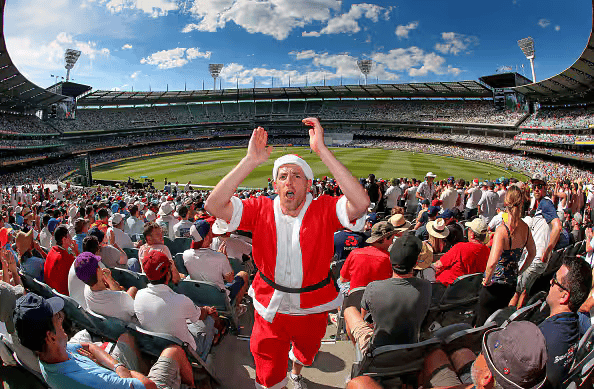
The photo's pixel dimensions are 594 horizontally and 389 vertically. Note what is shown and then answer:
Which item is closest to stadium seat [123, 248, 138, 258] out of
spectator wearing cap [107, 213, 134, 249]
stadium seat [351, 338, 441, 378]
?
spectator wearing cap [107, 213, 134, 249]

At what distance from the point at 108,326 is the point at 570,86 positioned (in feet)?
189

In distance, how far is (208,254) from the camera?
437 centimetres

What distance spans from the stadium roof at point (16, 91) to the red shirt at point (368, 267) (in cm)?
4035

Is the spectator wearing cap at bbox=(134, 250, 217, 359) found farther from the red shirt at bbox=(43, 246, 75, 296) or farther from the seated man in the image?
the red shirt at bbox=(43, 246, 75, 296)

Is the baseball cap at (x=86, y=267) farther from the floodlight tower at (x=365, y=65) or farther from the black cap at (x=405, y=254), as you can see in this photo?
the floodlight tower at (x=365, y=65)

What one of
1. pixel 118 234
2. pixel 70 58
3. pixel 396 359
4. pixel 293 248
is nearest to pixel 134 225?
pixel 118 234

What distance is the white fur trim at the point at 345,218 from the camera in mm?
2682

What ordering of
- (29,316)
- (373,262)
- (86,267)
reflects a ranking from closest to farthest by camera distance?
(29,316)
(86,267)
(373,262)

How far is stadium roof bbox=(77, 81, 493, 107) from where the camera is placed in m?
65.6

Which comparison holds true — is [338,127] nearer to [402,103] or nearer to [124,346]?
[402,103]

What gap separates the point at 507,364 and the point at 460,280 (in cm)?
278

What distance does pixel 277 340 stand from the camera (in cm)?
285

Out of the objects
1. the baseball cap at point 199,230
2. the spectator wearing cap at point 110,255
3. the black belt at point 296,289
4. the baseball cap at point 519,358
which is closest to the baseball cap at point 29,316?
the black belt at point 296,289

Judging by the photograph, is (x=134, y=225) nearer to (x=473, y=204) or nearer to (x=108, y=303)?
(x=108, y=303)
